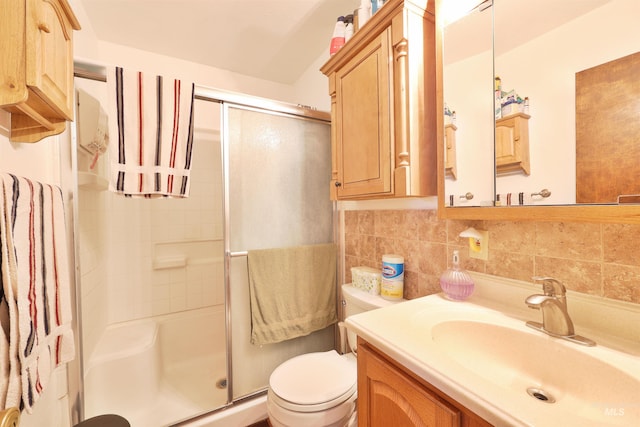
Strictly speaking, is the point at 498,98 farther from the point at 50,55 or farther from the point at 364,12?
the point at 50,55

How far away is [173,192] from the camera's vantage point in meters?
1.17

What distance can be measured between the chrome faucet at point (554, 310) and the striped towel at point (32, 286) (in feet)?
4.12

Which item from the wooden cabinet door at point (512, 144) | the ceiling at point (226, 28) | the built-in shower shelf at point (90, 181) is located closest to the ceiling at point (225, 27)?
the ceiling at point (226, 28)

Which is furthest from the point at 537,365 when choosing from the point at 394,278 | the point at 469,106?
the point at 469,106

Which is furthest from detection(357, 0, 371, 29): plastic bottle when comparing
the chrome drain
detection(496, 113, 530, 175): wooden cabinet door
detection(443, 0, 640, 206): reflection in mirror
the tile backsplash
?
the chrome drain

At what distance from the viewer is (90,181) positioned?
128 cm

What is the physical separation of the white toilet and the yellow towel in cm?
25

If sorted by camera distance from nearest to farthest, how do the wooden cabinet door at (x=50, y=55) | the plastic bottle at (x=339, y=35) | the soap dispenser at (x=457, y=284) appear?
the wooden cabinet door at (x=50, y=55)
the soap dispenser at (x=457, y=284)
the plastic bottle at (x=339, y=35)

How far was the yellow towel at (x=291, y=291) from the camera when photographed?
1404 millimetres

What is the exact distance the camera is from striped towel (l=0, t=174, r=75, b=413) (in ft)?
1.92

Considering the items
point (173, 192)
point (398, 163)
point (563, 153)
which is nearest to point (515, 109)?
point (563, 153)

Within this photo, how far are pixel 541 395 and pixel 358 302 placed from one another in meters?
0.72

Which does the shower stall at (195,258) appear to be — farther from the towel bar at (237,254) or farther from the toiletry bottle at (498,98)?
the toiletry bottle at (498,98)

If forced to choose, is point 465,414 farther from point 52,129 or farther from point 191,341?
point 191,341
